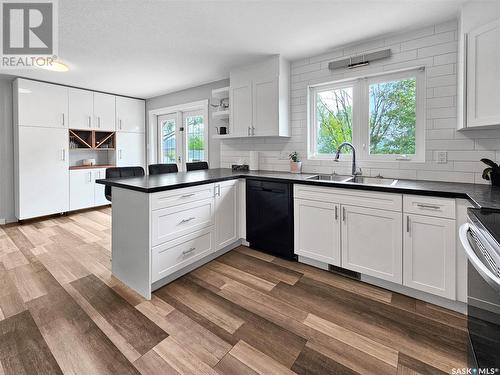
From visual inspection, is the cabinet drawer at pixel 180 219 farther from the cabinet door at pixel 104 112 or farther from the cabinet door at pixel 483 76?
the cabinet door at pixel 104 112

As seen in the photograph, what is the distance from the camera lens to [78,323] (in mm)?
1696

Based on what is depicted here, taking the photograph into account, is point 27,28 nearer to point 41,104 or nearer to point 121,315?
point 41,104

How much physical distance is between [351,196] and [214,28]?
2.09m

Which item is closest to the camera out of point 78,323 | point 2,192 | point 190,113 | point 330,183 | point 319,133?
point 78,323

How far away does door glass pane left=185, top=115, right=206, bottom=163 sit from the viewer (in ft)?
15.3

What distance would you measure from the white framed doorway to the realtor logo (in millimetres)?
2232

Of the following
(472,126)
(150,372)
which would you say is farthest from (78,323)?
(472,126)

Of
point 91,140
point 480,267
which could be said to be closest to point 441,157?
point 480,267

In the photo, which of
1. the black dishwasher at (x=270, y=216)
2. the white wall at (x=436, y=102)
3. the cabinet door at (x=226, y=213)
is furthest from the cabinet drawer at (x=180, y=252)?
the white wall at (x=436, y=102)

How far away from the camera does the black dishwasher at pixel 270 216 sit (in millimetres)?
2613

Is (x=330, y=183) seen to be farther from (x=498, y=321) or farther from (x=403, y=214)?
(x=498, y=321)

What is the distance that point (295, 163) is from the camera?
10.5 ft

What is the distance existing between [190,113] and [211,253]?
3180mm

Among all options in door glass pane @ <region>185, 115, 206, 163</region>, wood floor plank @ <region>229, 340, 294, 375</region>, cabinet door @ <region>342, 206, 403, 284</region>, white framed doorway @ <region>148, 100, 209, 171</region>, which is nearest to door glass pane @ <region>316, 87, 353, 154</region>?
cabinet door @ <region>342, 206, 403, 284</region>
